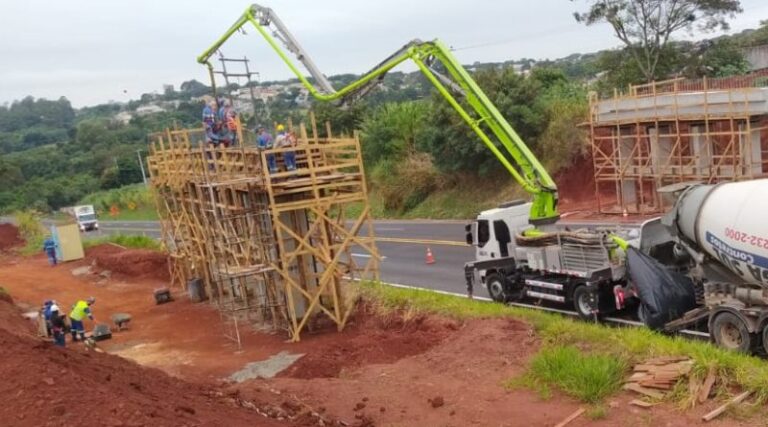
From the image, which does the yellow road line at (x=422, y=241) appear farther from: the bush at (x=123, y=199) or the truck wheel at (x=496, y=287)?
the bush at (x=123, y=199)

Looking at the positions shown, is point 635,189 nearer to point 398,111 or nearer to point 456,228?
point 456,228

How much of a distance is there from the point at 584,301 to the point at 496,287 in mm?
3060

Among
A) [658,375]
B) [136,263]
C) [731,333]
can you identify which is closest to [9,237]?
[136,263]

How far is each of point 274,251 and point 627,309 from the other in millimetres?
8584

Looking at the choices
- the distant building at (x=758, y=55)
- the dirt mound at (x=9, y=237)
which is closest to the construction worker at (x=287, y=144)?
the dirt mound at (x=9, y=237)

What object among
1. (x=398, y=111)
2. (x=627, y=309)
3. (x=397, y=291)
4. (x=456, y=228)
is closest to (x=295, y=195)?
(x=397, y=291)

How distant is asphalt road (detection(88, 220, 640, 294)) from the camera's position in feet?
74.4

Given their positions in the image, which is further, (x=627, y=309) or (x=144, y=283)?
(x=144, y=283)

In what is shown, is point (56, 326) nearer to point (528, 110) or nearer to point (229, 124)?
point (229, 124)

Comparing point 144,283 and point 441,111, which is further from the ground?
point 441,111

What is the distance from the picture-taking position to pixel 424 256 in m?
27.6

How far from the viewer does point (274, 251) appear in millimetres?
17719

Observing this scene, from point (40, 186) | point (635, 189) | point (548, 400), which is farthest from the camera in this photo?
point (40, 186)

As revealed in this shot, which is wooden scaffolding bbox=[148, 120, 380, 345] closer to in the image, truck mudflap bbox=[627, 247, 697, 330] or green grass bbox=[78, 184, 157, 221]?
truck mudflap bbox=[627, 247, 697, 330]
